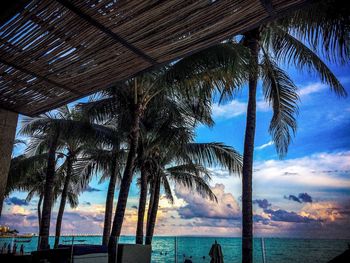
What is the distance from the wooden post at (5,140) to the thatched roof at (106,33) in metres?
0.74

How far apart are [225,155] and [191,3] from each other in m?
10.4

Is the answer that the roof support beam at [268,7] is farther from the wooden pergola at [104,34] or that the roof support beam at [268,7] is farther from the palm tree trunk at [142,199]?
the palm tree trunk at [142,199]

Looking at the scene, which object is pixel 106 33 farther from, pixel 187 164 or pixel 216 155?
pixel 187 164

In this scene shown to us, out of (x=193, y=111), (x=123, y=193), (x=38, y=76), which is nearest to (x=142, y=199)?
(x=123, y=193)

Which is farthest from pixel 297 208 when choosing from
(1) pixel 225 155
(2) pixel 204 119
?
(2) pixel 204 119

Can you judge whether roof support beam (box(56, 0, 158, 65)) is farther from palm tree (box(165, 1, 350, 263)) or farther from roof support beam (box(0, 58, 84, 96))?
palm tree (box(165, 1, 350, 263))

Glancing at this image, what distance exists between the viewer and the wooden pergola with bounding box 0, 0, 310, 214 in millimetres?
1876

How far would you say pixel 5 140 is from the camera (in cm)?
340

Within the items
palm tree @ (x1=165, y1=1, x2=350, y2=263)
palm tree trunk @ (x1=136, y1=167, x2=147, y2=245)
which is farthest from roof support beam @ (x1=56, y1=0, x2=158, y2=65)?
palm tree trunk @ (x1=136, y1=167, x2=147, y2=245)

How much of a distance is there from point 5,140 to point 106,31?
209 centimetres

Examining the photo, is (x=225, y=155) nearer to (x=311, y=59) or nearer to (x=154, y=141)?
(x=154, y=141)

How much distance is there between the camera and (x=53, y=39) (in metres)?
2.15

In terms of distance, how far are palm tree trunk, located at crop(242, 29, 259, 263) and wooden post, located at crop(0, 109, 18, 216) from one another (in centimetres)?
423

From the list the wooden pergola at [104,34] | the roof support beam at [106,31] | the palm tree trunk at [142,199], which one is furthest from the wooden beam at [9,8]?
the palm tree trunk at [142,199]
